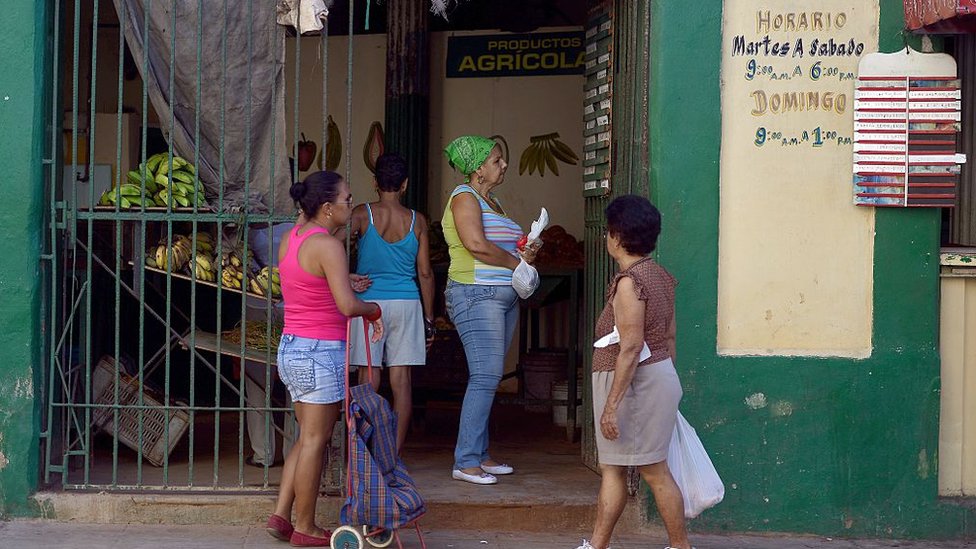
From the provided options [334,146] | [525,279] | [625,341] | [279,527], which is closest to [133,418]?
[279,527]

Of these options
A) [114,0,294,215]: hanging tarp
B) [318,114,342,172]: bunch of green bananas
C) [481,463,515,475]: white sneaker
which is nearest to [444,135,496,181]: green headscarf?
[114,0,294,215]: hanging tarp

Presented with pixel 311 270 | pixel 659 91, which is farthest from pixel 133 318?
pixel 659 91

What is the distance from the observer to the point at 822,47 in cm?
575

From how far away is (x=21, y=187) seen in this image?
222 inches

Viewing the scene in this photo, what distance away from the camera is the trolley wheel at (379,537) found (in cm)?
516

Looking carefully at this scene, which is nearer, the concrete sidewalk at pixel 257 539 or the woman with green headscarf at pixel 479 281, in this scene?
the concrete sidewalk at pixel 257 539

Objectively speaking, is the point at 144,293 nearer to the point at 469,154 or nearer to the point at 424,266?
the point at 424,266

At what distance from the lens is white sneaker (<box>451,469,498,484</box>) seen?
244 inches

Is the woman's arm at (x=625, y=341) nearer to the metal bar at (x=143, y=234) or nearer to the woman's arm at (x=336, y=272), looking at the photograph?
the woman's arm at (x=336, y=272)

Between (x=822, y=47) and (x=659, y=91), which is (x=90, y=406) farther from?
(x=822, y=47)

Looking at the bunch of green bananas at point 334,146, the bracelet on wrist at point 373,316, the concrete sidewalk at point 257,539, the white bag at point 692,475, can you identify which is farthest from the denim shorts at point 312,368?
the bunch of green bananas at point 334,146

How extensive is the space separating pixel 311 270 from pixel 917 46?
3089mm

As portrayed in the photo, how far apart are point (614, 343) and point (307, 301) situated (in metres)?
1.31

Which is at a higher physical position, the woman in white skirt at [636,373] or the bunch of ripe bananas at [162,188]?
the bunch of ripe bananas at [162,188]
